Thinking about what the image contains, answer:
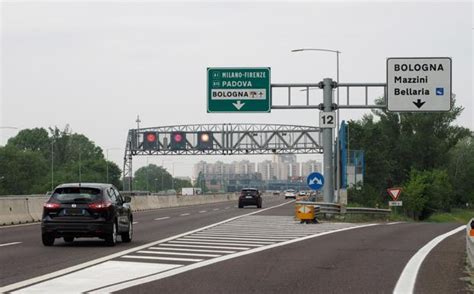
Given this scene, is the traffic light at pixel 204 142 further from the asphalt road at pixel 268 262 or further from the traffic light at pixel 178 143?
the asphalt road at pixel 268 262

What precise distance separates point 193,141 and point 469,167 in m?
52.1

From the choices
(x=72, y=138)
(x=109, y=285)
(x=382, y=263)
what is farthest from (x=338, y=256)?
(x=72, y=138)

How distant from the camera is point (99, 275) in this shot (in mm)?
13859

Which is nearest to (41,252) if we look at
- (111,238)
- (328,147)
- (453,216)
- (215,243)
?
(111,238)

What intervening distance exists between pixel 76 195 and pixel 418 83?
1933 centimetres

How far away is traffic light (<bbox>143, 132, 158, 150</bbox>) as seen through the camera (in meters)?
87.5

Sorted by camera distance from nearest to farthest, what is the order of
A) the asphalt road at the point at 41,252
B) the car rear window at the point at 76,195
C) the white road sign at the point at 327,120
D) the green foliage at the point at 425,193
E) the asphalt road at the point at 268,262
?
the asphalt road at the point at 268,262, the asphalt road at the point at 41,252, the car rear window at the point at 76,195, the white road sign at the point at 327,120, the green foliage at the point at 425,193

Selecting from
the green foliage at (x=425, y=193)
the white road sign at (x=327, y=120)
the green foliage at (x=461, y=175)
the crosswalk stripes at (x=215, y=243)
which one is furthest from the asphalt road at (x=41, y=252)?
the green foliage at (x=461, y=175)

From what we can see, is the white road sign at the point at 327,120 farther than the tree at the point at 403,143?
No

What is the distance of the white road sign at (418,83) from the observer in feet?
117

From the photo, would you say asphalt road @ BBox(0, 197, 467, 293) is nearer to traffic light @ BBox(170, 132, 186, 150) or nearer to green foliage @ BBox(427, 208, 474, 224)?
green foliage @ BBox(427, 208, 474, 224)

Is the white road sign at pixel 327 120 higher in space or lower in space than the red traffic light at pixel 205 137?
lower

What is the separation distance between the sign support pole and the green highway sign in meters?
2.77

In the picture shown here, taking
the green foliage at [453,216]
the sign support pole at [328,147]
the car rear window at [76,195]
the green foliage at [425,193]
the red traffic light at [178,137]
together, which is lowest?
the green foliage at [453,216]
